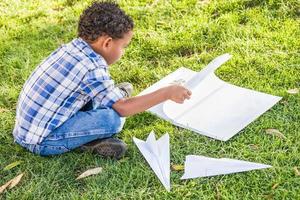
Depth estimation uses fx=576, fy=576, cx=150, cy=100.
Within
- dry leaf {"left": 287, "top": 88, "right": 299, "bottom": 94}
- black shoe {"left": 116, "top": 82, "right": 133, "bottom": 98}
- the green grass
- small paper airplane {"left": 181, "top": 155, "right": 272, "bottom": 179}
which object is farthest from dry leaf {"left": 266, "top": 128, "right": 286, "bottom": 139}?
black shoe {"left": 116, "top": 82, "right": 133, "bottom": 98}

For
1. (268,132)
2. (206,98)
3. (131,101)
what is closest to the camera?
(131,101)

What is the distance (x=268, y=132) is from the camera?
2910 mm

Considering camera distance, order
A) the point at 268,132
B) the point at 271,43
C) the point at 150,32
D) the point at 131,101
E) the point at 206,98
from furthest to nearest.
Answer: the point at 150,32
the point at 271,43
the point at 206,98
the point at 268,132
the point at 131,101

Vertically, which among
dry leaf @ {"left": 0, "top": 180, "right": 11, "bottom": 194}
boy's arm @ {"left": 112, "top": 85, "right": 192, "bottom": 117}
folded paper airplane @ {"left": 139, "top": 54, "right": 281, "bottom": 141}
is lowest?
dry leaf @ {"left": 0, "top": 180, "right": 11, "bottom": 194}

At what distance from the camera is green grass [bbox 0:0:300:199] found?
104 inches

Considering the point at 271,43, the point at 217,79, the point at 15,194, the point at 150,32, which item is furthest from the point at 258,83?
the point at 15,194

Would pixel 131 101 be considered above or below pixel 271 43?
above

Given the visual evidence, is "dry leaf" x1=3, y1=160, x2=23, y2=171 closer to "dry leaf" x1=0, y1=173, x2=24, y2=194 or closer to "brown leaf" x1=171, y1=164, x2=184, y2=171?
"dry leaf" x1=0, y1=173, x2=24, y2=194

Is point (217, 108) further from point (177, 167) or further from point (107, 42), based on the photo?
point (107, 42)

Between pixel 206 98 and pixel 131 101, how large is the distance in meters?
0.65

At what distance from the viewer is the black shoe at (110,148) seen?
2.82 metres

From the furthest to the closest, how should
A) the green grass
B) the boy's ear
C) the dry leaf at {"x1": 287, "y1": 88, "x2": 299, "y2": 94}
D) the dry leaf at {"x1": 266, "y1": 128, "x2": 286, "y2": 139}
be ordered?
the dry leaf at {"x1": 287, "y1": 88, "x2": 299, "y2": 94}
the dry leaf at {"x1": 266, "y1": 128, "x2": 286, "y2": 139}
the boy's ear
the green grass

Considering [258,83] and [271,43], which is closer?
[258,83]

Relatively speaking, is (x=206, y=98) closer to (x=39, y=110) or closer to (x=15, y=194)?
(x=39, y=110)
